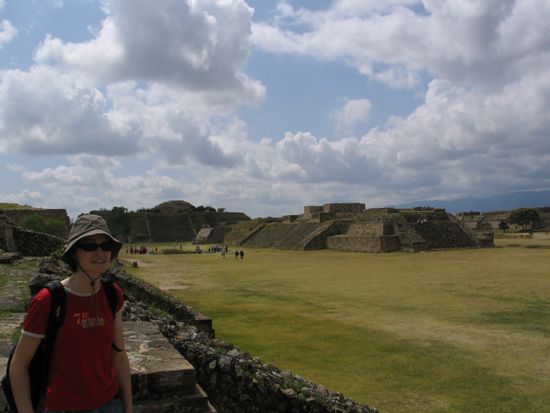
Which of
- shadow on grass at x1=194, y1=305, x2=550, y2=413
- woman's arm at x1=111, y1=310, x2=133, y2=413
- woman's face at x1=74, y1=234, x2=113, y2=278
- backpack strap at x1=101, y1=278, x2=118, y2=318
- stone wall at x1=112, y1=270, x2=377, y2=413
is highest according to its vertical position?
woman's face at x1=74, y1=234, x2=113, y2=278

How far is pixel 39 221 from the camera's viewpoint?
3678cm

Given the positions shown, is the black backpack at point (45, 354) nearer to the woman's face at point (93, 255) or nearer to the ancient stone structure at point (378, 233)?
the woman's face at point (93, 255)

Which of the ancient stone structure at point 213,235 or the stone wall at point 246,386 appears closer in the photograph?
the stone wall at point 246,386

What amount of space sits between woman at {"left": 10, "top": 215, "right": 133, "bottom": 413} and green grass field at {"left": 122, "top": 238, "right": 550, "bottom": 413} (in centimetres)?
460

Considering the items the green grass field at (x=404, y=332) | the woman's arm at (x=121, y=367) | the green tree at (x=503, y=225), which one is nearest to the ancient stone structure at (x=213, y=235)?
the green tree at (x=503, y=225)

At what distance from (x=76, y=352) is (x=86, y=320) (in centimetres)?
17

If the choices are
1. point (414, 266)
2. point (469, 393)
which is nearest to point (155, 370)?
point (469, 393)

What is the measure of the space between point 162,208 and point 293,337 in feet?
257

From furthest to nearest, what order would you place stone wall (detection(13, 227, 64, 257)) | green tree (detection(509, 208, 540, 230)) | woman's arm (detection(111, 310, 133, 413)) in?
green tree (detection(509, 208, 540, 230)) → stone wall (detection(13, 227, 64, 257)) → woman's arm (detection(111, 310, 133, 413))

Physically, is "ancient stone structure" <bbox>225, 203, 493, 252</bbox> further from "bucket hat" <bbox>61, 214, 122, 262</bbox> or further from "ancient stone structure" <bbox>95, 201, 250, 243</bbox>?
"bucket hat" <bbox>61, 214, 122, 262</bbox>

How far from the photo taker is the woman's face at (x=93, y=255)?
269cm

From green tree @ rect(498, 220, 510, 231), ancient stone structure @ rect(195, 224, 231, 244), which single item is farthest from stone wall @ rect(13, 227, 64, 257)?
green tree @ rect(498, 220, 510, 231)

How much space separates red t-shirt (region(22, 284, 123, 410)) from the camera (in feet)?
7.99

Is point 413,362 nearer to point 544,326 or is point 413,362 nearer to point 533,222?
point 544,326
